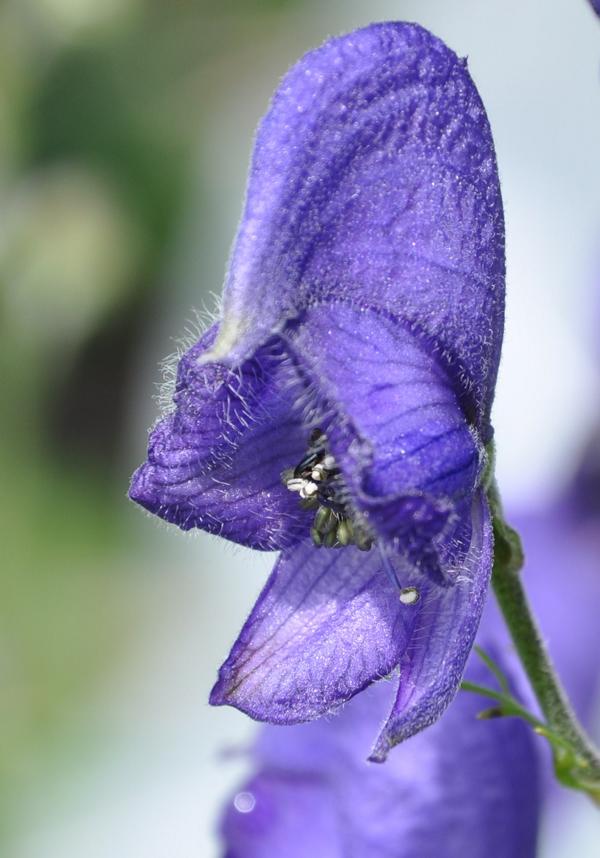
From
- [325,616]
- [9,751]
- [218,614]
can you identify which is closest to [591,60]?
[218,614]

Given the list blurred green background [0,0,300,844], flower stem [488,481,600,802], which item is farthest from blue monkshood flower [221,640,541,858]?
blurred green background [0,0,300,844]

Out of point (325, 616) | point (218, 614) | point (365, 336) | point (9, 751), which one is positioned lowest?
point (9, 751)

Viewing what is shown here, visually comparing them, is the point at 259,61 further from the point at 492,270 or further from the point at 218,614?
the point at 492,270

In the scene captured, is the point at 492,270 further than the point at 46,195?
No

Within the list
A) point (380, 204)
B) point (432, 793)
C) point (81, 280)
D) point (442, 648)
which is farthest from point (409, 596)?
point (81, 280)

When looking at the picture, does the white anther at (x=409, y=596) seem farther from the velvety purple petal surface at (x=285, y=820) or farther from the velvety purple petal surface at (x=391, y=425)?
the velvety purple petal surface at (x=285, y=820)

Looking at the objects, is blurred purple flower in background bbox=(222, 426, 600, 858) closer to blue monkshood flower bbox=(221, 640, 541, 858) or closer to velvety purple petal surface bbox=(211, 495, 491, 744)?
blue monkshood flower bbox=(221, 640, 541, 858)
